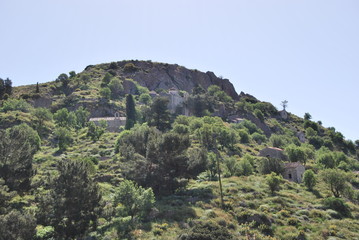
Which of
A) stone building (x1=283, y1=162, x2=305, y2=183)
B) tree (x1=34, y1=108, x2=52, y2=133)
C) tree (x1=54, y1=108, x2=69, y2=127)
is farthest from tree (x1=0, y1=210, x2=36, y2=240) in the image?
tree (x1=54, y1=108, x2=69, y2=127)

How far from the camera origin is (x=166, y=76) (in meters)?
155

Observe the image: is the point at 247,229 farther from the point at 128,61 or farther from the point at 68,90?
the point at 128,61

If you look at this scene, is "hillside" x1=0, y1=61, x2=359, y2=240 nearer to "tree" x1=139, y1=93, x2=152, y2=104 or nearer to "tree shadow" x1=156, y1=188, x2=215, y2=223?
"tree shadow" x1=156, y1=188, x2=215, y2=223

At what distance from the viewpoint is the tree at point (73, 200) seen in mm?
27719

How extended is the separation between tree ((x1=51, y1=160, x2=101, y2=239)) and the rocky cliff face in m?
118

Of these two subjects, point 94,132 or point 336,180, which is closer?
point 336,180

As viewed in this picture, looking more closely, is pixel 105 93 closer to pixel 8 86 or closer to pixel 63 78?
pixel 63 78

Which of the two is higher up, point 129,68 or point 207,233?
point 129,68

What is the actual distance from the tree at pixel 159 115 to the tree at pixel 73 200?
50162mm

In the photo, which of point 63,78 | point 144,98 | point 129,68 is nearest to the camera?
point 144,98

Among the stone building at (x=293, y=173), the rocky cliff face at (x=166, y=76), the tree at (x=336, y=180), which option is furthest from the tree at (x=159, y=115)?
the rocky cliff face at (x=166, y=76)

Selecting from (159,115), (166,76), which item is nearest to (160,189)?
(159,115)

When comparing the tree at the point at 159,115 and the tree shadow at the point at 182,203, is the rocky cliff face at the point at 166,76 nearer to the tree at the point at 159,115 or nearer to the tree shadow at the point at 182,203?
the tree at the point at 159,115

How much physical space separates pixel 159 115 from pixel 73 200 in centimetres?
5388
